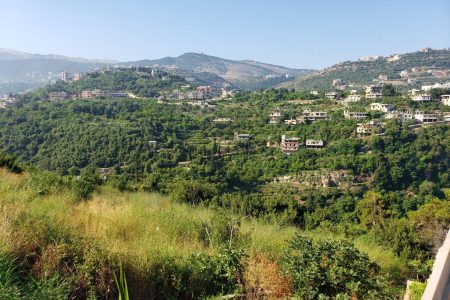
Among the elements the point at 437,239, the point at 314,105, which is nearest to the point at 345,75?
the point at 314,105

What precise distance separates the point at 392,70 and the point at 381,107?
68729 millimetres

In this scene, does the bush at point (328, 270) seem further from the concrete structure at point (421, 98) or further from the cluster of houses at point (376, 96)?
the concrete structure at point (421, 98)

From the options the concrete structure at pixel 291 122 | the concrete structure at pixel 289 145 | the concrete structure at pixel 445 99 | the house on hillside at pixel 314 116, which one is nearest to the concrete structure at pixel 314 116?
the house on hillside at pixel 314 116

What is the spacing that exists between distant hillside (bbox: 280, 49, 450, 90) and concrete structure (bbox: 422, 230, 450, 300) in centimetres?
9641

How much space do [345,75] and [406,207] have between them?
101 m

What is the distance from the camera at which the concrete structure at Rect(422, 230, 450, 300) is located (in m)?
1.90

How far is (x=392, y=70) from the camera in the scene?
102688 mm

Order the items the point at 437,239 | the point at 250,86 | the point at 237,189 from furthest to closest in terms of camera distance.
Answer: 1. the point at 250,86
2. the point at 237,189
3. the point at 437,239

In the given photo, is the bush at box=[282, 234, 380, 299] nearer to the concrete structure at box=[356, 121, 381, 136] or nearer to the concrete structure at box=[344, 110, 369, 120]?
the concrete structure at box=[356, 121, 381, 136]

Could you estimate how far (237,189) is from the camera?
2422 centimetres

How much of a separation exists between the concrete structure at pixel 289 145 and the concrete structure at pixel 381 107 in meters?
15.6

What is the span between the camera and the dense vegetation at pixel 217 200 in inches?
99.0

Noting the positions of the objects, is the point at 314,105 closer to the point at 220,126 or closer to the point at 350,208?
the point at 220,126

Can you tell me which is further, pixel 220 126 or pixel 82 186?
pixel 220 126
